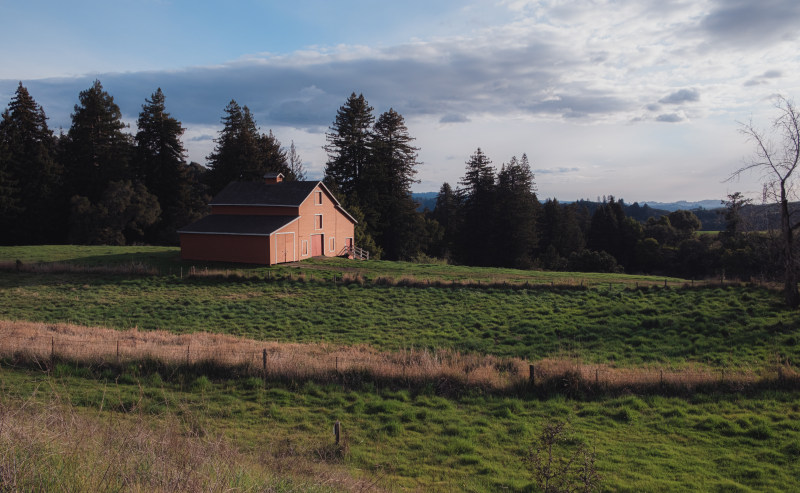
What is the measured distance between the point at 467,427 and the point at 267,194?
34.6 metres

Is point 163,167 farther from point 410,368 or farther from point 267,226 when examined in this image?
point 410,368

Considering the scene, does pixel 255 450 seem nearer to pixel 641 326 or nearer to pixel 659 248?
pixel 641 326

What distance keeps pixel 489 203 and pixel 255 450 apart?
56543 mm

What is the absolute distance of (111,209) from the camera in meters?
51.2

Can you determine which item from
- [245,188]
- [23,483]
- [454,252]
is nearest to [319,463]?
[23,483]

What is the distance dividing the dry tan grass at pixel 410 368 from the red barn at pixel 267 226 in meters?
21.7

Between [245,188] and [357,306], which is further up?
[245,188]

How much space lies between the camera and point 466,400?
35.2ft

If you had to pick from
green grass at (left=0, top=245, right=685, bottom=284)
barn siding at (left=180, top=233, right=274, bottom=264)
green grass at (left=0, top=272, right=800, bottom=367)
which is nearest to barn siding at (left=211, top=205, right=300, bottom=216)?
barn siding at (left=180, top=233, right=274, bottom=264)

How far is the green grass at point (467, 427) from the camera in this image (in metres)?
7.49

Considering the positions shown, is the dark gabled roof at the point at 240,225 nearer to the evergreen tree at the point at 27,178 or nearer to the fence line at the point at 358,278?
the fence line at the point at 358,278

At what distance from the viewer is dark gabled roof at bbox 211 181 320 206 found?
128ft

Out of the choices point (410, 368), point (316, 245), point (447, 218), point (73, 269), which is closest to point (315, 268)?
point (316, 245)

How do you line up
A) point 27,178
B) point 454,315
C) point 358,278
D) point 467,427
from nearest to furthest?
point 467,427 → point 454,315 → point 358,278 → point 27,178
